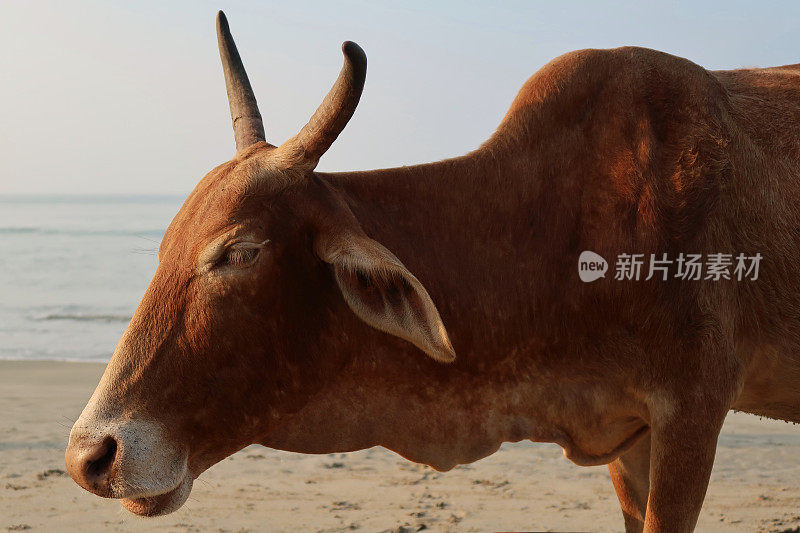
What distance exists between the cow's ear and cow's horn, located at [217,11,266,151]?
0.72m

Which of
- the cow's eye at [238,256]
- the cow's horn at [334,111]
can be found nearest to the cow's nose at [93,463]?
the cow's eye at [238,256]

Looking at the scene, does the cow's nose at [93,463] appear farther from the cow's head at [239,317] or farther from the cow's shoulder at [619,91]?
the cow's shoulder at [619,91]

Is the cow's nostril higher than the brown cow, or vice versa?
the brown cow

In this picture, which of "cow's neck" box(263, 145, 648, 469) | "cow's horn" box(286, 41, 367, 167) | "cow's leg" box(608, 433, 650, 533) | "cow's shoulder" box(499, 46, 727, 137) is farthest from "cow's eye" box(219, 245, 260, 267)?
"cow's leg" box(608, 433, 650, 533)

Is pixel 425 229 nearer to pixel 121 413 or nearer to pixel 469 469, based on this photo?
pixel 121 413

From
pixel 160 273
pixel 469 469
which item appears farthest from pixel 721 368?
pixel 469 469

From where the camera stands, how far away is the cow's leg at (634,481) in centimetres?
352

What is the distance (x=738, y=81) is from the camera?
3471 mm

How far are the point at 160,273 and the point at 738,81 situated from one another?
7.66 ft

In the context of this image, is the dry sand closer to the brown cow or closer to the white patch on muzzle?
the brown cow

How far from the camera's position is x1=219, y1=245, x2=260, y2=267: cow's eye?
8.63ft

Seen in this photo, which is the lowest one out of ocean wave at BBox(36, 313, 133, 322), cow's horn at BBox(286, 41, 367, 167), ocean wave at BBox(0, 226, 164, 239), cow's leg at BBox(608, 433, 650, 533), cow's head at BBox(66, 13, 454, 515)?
ocean wave at BBox(0, 226, 164, 239)

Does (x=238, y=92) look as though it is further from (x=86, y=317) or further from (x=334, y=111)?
(x=86, y=317)

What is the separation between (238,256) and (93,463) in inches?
28.2
